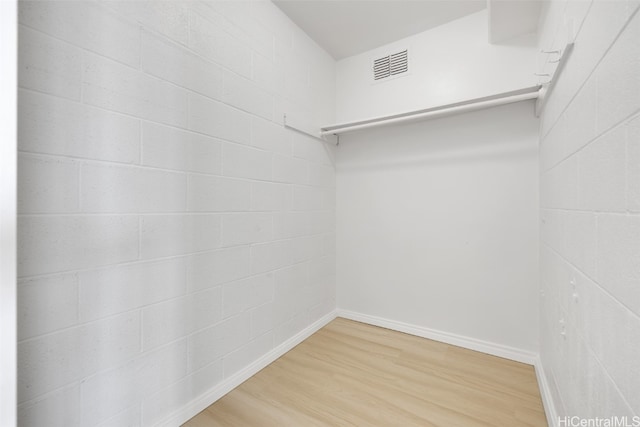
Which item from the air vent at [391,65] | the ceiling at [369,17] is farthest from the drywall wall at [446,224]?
the ceiling at [369,17]

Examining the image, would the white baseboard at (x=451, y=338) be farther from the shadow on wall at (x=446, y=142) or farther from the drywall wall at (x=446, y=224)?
the shadow on wall at (x=446, y=142)

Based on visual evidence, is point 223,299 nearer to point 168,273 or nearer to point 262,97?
point 168,273

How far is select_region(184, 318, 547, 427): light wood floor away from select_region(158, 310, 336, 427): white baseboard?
1.2 inches

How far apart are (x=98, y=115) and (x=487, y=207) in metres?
2.28

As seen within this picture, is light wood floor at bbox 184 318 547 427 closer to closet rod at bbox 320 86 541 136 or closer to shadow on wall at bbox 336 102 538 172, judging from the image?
shadow on wall at bbox 336 102 538 172

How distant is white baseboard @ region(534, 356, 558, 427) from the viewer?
117 cm

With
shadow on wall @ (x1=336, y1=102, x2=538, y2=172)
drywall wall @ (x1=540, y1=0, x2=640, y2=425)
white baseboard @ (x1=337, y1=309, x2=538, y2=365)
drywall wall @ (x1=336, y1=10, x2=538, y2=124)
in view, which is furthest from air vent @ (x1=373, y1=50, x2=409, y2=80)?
white baseboard @ (x1=337, y1=309, x2=538, y2=365)

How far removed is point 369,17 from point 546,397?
262cm

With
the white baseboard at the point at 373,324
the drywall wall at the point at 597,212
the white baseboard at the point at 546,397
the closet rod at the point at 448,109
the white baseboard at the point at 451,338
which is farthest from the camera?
the white baseboard at the point at 451,338

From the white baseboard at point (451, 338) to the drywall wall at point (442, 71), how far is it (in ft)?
5.84

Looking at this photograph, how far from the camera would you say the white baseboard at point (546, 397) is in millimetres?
1166

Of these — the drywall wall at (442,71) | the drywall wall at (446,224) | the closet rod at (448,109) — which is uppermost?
the drywall wall at (442,71)

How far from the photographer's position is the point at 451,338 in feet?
6.53

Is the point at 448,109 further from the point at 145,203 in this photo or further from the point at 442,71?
the point at 145,203
